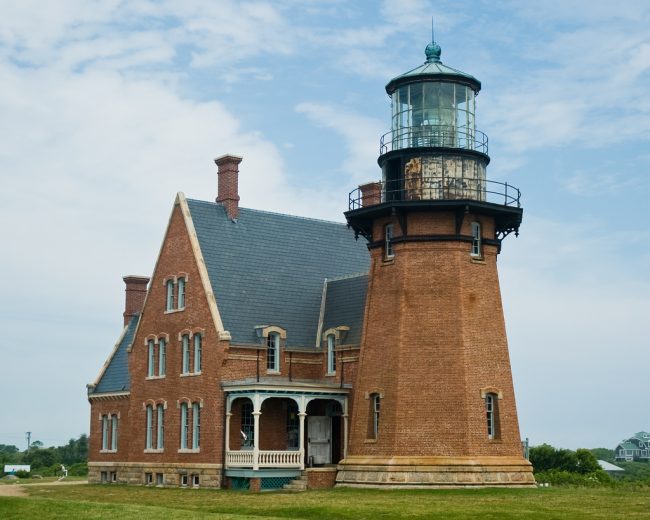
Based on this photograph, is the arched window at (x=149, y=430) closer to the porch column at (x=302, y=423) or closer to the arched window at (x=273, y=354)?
the arched window at (x=273, y=354)

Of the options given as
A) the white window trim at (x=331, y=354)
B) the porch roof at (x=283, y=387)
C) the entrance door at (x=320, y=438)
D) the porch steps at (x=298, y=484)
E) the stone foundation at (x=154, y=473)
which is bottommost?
the porch steps at (x=298, y=484)

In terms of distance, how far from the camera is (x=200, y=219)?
42969mm

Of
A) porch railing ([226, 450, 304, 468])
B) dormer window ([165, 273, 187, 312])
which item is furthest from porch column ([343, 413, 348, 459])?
dormer window ([165, 273, 187, 312])

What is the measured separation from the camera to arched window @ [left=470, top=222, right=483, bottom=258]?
120 ft

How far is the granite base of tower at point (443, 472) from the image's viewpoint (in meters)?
34.1

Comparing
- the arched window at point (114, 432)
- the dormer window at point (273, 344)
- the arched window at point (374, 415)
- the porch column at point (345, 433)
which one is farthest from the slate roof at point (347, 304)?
the arched window at point (114, 432)

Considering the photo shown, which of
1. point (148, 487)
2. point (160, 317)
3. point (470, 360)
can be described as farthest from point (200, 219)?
point (470, 360)

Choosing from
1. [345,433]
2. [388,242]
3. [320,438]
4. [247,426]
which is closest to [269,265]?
[247,426]

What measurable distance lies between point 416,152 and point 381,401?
8313 millimetres

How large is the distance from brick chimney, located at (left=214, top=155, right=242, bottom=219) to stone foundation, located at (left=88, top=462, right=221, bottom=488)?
10325 millimetres

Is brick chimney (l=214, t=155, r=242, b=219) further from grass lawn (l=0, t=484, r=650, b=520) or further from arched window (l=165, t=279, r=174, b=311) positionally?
grass lawn (l=0, t=484, r=650, b=520)

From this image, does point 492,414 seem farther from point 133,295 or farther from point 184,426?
point 133,295

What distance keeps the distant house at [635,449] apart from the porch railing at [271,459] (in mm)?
97910

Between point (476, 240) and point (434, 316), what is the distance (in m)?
3.32
